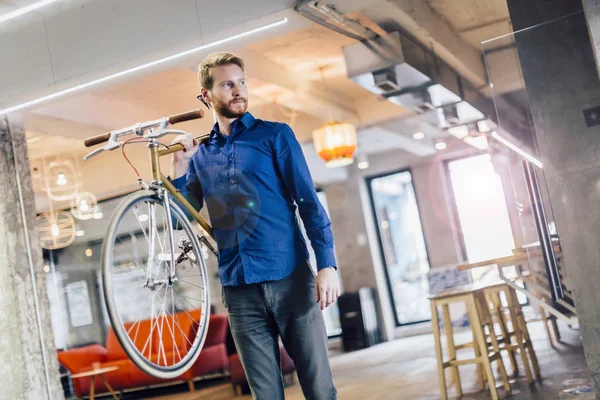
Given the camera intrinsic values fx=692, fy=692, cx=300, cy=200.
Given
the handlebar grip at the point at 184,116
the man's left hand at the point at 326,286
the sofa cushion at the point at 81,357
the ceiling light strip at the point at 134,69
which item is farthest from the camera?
the sofa cushion at the point at 81,357

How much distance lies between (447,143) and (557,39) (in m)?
0.77

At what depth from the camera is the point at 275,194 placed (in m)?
2.13

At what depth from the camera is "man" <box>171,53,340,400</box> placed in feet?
6.67

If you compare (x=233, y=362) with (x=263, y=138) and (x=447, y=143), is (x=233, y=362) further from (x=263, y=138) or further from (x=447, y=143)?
(x=263, y=138)

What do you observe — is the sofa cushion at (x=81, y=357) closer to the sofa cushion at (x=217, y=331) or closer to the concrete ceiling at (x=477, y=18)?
the sofa cushion at (x=217, y=331)

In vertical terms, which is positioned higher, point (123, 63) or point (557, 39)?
point (123, 63)

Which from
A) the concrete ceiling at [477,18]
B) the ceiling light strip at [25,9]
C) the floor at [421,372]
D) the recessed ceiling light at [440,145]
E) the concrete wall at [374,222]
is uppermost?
the ceiling light strip at [25,9]

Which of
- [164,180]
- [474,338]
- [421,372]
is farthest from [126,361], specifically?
[164,180]

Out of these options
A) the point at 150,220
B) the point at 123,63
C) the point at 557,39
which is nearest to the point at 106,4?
the point at 123,63

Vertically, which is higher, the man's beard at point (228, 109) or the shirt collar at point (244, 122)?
the man's beard at point (228, 109)

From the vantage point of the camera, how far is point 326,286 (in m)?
1.96

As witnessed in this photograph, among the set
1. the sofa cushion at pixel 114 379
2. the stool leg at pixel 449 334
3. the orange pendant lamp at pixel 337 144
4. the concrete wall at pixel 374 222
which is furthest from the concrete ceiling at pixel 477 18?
the sofa cushion at pixel 114 379

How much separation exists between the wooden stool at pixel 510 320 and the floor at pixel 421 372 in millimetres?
47

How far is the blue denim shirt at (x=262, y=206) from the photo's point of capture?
205 cm
